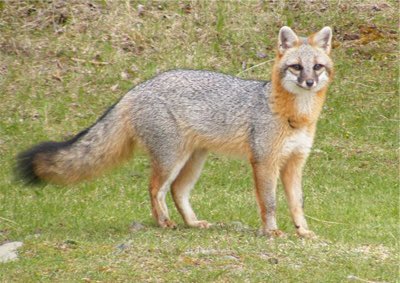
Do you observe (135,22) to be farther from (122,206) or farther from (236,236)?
(236,236)

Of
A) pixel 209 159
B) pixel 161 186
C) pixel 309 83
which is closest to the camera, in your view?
pixel 309 83

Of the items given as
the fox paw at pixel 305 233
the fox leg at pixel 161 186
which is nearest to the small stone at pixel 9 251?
the fox leg at pixel 161 186

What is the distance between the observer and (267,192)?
9172 millimetres

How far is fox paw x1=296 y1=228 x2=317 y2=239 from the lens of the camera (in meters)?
9.16

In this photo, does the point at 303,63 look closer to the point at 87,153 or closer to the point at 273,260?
the point at 273,260

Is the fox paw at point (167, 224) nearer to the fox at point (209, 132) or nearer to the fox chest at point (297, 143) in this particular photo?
the fox at point (209, 132)

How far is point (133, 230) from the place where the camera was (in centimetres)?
930

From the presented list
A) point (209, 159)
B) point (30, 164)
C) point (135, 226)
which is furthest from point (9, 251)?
point (209, 159)

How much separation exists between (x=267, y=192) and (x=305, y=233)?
1.66 ft

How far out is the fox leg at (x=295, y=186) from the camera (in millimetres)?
9430

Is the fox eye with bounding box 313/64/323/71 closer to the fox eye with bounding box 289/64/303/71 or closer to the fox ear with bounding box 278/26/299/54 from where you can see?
the fox eye with bounding box 289/64/303/71

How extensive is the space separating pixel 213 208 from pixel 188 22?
17.7 feet

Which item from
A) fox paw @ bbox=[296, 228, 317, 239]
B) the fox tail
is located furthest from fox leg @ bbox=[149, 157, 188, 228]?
fox paw @ bbox=[296, 228, 317, 239]

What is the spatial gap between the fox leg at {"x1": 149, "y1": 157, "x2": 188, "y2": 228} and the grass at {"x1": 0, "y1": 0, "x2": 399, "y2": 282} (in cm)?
16
